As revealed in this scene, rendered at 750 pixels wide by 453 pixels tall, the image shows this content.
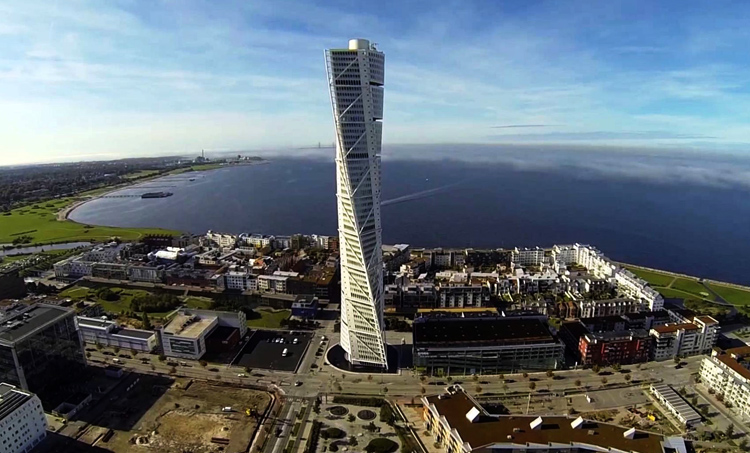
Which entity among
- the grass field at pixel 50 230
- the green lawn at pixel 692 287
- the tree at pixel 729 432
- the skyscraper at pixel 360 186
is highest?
the skyscraper at pixel 360 186

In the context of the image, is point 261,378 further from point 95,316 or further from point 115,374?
point 95,316

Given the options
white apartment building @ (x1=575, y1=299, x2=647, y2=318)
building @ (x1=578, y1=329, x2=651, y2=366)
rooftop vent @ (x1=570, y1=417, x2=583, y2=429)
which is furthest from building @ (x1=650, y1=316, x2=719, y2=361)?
rooftop vent @ (x1=570, y1=417, x2=583, y2=429)

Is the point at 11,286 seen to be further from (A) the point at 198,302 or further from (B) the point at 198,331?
(B) the point at 198,331

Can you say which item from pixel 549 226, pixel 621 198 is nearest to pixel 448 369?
pixel 549 226

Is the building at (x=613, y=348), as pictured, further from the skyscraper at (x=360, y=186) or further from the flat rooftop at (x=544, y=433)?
the skyscraper at (x=360, y=186)

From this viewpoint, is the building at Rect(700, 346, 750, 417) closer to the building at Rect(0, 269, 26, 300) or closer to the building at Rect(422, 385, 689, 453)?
the building at Rect(422, 385, 689, 453)

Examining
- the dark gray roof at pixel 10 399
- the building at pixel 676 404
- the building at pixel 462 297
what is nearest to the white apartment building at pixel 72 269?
the dark gray roof at pixel 10 399
